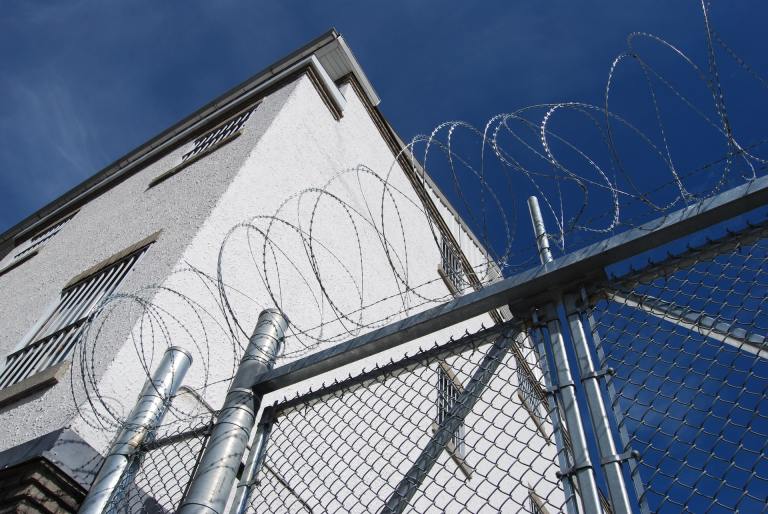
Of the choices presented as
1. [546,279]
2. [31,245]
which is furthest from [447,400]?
[31,245]

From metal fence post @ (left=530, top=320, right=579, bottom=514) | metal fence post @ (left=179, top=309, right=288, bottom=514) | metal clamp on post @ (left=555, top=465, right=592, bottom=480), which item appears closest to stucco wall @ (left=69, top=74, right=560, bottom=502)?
metal fence post @ (left=179, top=309, right=288, bottom=514)

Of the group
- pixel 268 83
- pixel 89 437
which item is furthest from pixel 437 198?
pixel 89 437

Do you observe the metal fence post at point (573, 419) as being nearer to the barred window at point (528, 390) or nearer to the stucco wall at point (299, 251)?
the barred window at point (528, 390)

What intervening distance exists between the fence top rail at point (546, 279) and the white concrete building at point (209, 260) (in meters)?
0.30

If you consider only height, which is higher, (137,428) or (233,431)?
(137,428)

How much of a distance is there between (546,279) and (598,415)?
1.74 feet

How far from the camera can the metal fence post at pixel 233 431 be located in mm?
2346

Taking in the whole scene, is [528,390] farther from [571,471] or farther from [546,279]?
[571,471]

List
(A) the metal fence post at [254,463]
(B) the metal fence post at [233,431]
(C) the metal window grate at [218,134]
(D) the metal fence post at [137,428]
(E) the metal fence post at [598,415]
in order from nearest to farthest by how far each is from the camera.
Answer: (E) the metal fence post at [598,415] → (B) the metal fence post at [233,431] → (A) the metal fence post at [254,463] → (D) the metal fence post at [137,428] → (C) the metal window grate at [218,134]

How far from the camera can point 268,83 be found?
1005cm

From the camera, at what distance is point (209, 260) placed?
609 centimetres

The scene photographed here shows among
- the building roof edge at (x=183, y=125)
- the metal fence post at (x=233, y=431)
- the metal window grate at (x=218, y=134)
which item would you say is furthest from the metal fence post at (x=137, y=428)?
the building roof edge at (x=183, y=125)

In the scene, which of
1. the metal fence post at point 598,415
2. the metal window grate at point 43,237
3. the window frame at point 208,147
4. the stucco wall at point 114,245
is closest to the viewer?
the metal fence post at point 598,415

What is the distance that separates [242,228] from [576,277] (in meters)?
4.86
